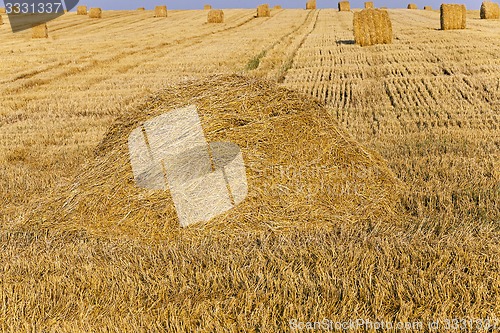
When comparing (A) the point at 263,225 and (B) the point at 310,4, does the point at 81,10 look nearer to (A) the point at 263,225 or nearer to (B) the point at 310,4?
(B) the point at 310,4

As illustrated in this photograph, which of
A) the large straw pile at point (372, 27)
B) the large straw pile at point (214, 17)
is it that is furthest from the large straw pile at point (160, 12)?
the large straw pile at point (372, 27)

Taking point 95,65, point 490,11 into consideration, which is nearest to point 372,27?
point 95,65

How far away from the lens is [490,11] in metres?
32.1

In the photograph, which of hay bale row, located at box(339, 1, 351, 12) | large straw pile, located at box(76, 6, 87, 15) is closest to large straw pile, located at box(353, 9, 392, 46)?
hay bale row, located at box(339, 1, 351, 12)

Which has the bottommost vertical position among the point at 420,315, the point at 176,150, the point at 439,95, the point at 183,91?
the point at 439,95

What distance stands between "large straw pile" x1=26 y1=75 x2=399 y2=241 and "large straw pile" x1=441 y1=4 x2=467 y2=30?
68.3 ft

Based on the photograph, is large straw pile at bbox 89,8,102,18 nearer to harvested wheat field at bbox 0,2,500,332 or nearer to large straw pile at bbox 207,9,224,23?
large straw pile at bbox 207,9,224,23

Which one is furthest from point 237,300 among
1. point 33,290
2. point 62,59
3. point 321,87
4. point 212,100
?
point 62,59

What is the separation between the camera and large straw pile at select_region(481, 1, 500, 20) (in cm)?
Result: 3203

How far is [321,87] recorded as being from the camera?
38.6 feet

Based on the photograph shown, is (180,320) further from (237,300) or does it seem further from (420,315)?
(420,315)

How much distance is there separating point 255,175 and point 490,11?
32036 millimetres

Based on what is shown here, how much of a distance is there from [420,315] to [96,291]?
1953 millimetres

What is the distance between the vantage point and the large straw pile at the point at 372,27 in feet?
63.1
